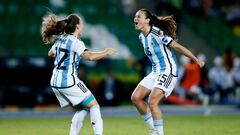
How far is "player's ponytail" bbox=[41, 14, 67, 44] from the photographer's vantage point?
10801 mm

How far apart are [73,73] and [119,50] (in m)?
14.2

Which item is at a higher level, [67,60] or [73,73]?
[67,60]

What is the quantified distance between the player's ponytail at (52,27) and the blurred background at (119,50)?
9328 mm

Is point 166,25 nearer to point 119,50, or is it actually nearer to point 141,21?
point 141,21

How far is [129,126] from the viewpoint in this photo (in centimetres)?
1484

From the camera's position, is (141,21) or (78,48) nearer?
(78,48)

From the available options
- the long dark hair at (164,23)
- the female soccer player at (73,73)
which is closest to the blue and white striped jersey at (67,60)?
the female soccer player at (73,73)

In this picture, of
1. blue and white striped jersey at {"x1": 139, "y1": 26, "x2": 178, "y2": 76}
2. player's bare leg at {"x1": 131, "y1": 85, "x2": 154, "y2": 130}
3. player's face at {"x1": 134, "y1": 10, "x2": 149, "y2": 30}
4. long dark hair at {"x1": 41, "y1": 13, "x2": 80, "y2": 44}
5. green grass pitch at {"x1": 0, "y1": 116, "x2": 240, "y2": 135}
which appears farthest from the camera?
green grass pitch at {"x1": 0, "y1": 116, "x2": 240, "y2": 135}

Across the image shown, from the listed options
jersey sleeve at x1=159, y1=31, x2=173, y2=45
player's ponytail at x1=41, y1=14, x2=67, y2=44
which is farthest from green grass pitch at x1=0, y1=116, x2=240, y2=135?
player's ponytail at x1=41, y1=14, x2=67, y2=44

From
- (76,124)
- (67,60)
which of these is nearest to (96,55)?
(67,60)

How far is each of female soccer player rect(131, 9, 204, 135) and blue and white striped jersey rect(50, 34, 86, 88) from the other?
150cm

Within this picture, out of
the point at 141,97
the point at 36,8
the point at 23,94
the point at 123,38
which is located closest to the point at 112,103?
the point at 23,94

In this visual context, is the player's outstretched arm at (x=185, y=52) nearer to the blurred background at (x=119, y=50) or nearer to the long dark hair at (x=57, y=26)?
the long dark hair at (x=57, y=26)

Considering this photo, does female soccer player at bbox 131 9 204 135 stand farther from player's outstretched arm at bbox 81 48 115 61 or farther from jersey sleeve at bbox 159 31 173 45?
player's outstretched arm at bbox 81 48 115 61
